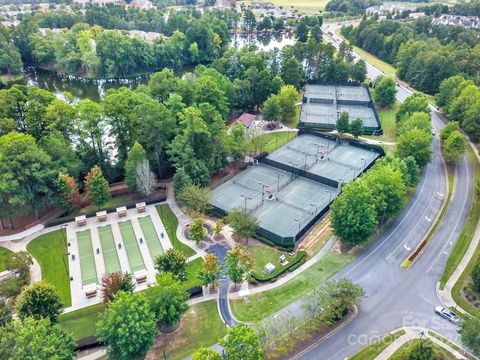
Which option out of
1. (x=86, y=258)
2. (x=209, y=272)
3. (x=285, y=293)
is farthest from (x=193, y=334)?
(x=86, y=258)

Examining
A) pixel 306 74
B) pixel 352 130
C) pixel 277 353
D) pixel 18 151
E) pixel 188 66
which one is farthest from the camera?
pixel 188 66

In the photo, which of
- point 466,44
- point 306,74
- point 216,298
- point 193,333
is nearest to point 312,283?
point 216,298

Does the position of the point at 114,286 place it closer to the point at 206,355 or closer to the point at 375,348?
the point at 206,355

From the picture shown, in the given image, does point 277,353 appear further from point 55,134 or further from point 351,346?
point 55,134

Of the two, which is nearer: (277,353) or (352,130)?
(277,353)

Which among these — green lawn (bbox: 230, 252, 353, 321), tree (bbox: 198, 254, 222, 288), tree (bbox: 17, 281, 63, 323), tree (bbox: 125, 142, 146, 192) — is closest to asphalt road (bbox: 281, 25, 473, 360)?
green lawn (bbox: 230, 252, 353, 321)

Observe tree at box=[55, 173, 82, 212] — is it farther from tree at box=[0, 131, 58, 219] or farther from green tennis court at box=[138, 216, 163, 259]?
green tennis court at box=[138, 216, 163, 259]

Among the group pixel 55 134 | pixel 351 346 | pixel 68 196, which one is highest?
pixel 55 134
